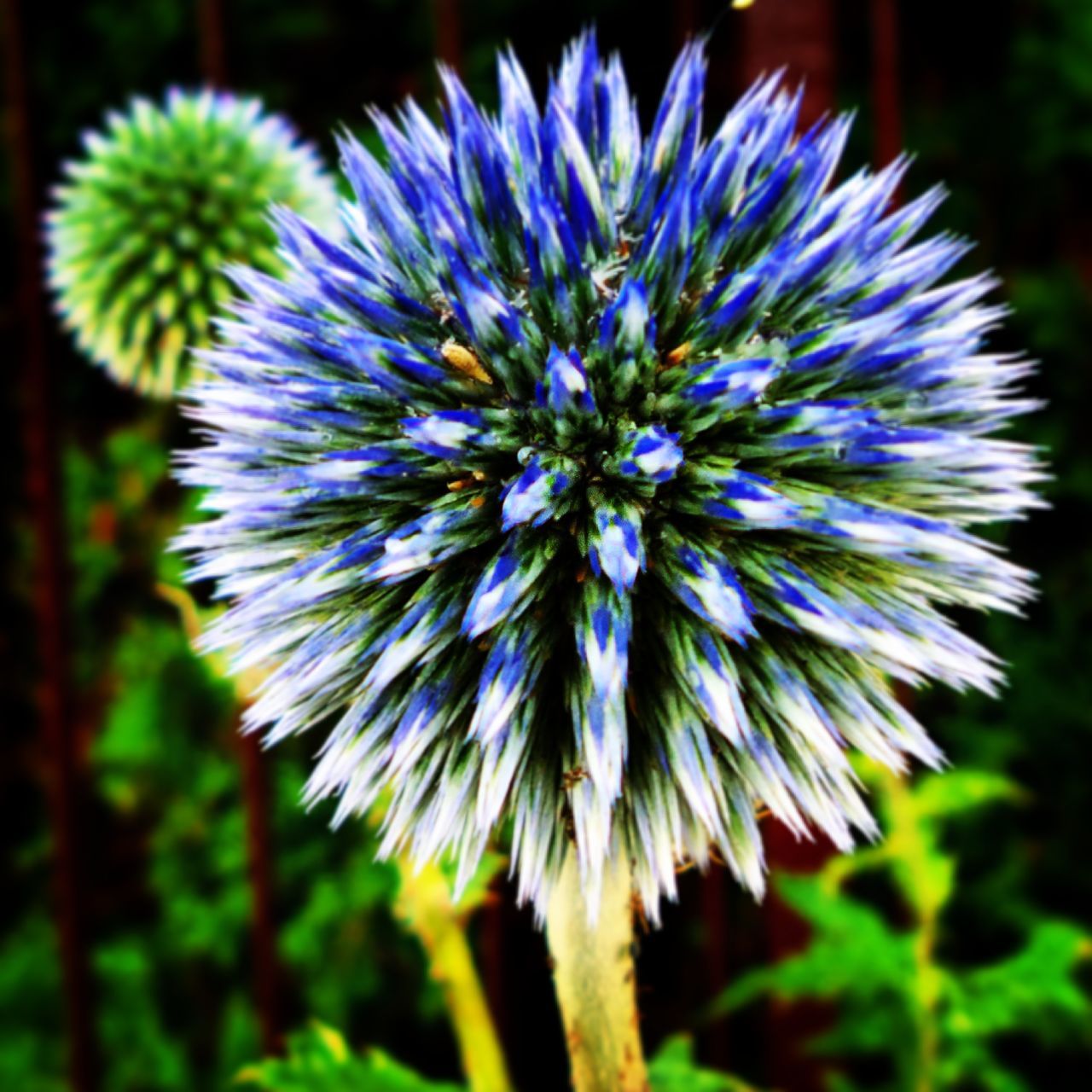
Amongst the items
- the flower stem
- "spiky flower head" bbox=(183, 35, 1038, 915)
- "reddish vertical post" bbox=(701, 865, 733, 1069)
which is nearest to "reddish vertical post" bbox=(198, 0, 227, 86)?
"spiky flower head" bbox=(183, 35, 1038, 915)

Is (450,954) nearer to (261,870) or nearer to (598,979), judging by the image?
(598,979)

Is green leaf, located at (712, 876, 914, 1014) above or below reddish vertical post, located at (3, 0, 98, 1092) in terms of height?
Answer: below

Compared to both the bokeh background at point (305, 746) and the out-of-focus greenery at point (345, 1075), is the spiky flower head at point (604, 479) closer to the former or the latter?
the out-of-focus greenery at point (345, 1075)

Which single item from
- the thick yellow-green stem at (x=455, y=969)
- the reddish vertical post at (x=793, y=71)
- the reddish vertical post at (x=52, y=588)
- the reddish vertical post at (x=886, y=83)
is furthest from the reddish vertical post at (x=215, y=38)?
the thick yellow-green stem at (x=455, y=969)

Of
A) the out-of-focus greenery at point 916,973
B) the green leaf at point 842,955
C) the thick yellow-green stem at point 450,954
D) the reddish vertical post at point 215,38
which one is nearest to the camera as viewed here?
the thick yellow-green stem at point 450,954

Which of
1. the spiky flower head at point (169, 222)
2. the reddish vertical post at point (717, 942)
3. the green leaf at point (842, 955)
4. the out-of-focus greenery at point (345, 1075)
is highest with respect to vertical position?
the spiky flower head at point (169, 222)

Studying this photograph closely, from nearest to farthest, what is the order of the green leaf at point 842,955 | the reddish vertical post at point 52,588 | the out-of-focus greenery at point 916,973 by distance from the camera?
1. the out-of-focus greenery at point 916,973
2. the green leaf at point 842,955
3. the reddish vertical post at point 52,588

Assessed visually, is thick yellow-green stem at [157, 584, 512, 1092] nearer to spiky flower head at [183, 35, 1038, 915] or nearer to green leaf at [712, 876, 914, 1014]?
spiky flower head at [183, 35, 1038, 915]

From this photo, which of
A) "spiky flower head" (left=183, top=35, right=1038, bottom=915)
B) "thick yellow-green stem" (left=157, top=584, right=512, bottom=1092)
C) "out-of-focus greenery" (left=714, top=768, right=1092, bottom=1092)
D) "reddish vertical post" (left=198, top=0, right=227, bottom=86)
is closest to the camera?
"spiky flower head" (left=183, top=35, right=1038, bottom=915)
